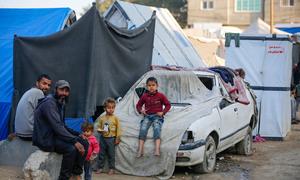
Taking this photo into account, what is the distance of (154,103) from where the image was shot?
31.3ft

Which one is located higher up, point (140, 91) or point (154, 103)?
point (140, 91)

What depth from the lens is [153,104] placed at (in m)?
9.54

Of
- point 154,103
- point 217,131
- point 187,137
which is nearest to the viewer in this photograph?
point 187,137

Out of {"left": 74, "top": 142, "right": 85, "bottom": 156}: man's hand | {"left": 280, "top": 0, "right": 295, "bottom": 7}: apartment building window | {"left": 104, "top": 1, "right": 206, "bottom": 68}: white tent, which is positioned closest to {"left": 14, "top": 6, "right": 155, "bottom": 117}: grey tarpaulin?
{"left": 74, "top": 142, "right": 85, "bottom": 156}: man's hand

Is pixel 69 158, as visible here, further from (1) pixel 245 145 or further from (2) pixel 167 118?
(1) pixel 245 145

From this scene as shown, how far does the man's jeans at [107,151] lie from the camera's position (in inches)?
357

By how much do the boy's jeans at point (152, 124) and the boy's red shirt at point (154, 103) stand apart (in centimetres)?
17

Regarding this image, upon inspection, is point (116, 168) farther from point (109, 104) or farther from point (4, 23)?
point (4, 23)

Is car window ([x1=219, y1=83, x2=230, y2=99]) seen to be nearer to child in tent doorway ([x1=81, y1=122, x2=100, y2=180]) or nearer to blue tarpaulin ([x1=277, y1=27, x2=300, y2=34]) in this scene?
child in tent doorway ([x1=81, y1=122, x2=100, y2=180])

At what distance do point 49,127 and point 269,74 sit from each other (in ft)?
25.1

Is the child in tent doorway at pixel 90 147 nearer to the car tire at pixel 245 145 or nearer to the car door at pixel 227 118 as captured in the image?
the car door at pixel 227 118

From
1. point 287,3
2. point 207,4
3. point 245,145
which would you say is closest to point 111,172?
point 245,145

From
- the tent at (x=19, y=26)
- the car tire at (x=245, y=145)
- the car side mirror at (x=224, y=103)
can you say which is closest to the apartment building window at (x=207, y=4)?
the tent at (x=19, y=26)

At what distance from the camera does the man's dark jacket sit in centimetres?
753
